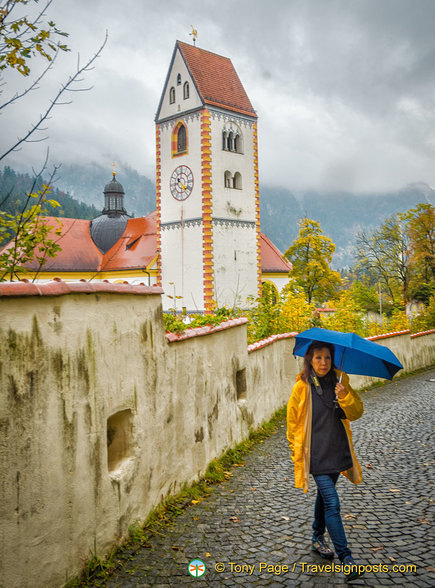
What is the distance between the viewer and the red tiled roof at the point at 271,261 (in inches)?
1592

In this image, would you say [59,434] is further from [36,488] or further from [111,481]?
[111,481]

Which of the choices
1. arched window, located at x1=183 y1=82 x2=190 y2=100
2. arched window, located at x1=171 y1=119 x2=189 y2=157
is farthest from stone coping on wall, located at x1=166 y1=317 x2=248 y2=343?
arched window, located at x1=183 y1=82 x2=190 y2=100

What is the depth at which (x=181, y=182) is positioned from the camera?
32.5 metres

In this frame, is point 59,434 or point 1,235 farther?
point 1,235

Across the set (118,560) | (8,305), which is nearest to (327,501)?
(118,560)

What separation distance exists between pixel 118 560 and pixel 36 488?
4.09 ft

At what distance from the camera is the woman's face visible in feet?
15.7

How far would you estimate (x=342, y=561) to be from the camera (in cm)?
441

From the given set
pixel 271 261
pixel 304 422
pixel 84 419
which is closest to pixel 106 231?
pixel 271 261

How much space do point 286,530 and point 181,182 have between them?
93.7ft

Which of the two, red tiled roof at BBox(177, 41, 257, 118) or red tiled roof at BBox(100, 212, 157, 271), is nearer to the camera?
red tiled roof at BBox(177, 41, 257, 118)

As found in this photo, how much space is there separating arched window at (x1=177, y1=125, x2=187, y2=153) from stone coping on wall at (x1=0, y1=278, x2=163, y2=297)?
28453 millimetres

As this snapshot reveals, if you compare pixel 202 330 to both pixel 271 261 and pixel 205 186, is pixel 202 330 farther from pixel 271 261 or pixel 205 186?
pixel 271 261

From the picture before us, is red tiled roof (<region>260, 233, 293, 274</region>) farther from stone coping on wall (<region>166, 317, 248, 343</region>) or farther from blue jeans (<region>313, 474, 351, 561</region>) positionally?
blue jeans (<region>313, 474, 351, 561</region>)
